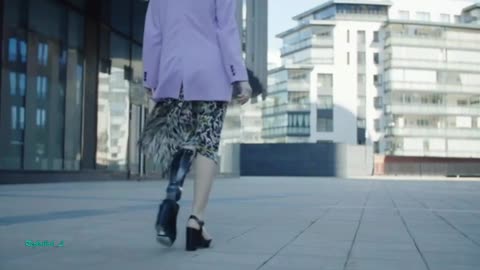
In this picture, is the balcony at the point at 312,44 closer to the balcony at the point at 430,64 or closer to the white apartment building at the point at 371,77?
the white apartment building at the point at 371,77

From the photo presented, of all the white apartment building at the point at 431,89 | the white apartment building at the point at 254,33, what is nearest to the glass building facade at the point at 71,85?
the white apartment building at the point at 254,33

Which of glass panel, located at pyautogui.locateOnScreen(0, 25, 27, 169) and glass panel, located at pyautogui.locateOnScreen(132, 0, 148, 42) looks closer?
glass panel, located at pyautogui.locateOnScreen(0, 25, 27, 169)

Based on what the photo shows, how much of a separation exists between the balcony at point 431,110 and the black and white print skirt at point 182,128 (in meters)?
75.1

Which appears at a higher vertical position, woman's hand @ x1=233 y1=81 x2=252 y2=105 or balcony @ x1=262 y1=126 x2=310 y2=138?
balcony @ x1=262 y1=126 x2=310 y2=138

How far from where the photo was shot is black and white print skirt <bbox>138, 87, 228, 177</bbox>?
145 inches

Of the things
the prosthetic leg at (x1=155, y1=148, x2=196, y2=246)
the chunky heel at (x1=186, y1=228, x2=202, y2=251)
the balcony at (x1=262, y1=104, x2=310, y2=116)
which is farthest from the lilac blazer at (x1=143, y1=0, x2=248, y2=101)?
the balcony at (x1=262, y1=104, x2=310, y2=116)

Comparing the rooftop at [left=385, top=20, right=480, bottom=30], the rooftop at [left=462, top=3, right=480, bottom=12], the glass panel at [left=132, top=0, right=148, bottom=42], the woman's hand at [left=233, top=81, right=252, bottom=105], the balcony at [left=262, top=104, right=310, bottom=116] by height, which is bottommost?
the woman's hand at [left=233, top=81, right=252, bottom=105]

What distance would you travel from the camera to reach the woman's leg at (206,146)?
12.0 feet

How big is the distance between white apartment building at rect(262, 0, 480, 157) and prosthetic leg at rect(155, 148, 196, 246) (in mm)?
74345

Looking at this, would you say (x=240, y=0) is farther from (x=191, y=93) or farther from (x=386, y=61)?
(x=386, y=61)

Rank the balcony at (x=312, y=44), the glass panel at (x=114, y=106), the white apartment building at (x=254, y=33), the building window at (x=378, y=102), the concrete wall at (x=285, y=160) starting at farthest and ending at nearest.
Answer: the balcony at (x=312, y=44) → the building window at (x=378, y=102) → the concrete wall at (x=285, y=160) → the white apartment building at (x=254, y=33) → the glass panel at (x=114, y=106)

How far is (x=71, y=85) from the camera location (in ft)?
54.3

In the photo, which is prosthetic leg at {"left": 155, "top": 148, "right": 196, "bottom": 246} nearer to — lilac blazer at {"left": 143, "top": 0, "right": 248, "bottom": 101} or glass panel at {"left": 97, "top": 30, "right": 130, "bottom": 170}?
lilac blazer at {"left": 143, "top": 0, "right": 248, "bottom": 101}

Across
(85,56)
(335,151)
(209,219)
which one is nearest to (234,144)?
(335,151)
